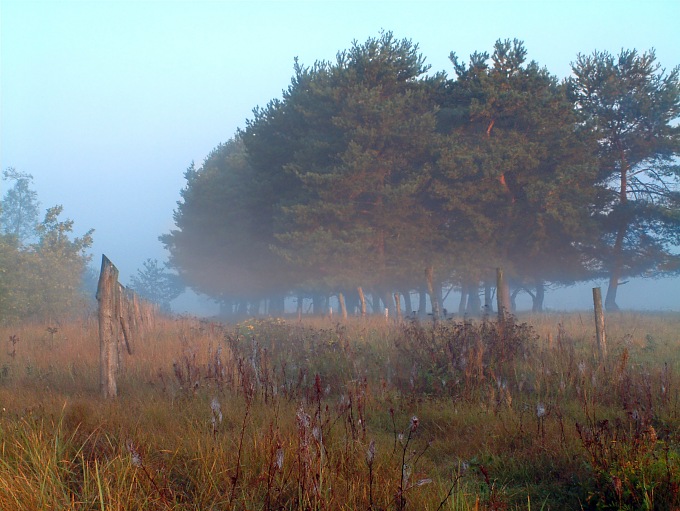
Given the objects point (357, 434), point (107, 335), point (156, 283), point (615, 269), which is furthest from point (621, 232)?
point (156, 283)

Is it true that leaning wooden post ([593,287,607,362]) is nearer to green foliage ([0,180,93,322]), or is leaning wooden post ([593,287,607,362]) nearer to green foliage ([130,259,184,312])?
green foliage ([0,180,93,322])

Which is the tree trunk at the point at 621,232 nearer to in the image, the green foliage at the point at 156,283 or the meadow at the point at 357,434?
the meadow at the point at 357,434

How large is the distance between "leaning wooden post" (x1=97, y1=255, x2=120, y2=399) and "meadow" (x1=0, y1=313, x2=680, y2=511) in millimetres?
257

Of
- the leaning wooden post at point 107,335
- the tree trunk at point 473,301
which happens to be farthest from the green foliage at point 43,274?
the tree trunk at point 473,301

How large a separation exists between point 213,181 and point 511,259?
67.5 feet

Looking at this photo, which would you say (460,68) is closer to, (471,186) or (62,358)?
(471,186)

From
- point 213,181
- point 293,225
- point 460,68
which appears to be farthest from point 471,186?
point 213,181

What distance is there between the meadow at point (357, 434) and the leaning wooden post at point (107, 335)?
26 centimetres

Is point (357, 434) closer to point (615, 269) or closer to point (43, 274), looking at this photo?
point (43, 274)

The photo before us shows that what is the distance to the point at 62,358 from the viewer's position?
9859mm

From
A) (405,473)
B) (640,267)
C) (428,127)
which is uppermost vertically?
(428,127)

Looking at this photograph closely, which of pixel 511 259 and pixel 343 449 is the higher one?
pixel 511 259

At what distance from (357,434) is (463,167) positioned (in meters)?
19.3

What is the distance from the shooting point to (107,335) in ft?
23.5
